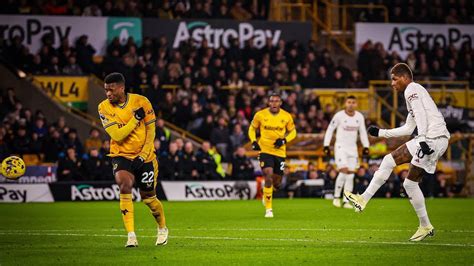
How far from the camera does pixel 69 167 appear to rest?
89.4 ft

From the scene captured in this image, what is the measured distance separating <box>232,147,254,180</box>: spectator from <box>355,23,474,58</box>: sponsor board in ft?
31.0

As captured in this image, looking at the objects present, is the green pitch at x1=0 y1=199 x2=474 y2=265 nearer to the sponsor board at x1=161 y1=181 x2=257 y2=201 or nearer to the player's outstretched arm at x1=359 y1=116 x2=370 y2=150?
the player's outstretched arm at x1=359 y1=116 x2=370 y2=150

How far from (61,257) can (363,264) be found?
364cm

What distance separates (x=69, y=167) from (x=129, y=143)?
1453cm

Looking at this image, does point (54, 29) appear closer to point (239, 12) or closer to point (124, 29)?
point (124, 29)

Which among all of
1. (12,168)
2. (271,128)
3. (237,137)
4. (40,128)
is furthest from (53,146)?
(12,168)

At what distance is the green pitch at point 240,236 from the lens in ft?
38.1

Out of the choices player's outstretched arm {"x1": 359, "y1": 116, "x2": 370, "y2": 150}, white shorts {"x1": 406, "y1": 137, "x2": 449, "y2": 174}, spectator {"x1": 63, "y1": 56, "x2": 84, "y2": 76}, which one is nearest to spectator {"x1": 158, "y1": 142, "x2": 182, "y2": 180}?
spectator {"x1": 63, "y1": 56, "x2": 84, "y2": 76}

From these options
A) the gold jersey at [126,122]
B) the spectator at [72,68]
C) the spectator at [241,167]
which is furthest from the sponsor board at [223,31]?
the gold jersey at [126,122]

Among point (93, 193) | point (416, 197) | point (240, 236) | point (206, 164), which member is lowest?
point (93, 193)

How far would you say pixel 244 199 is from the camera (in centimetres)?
2844

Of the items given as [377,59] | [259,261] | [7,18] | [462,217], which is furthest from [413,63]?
[259,261]

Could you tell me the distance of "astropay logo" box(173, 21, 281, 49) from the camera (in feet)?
113

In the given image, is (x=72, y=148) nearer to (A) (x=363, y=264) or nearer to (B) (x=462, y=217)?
(B) (x=462, y=217)
